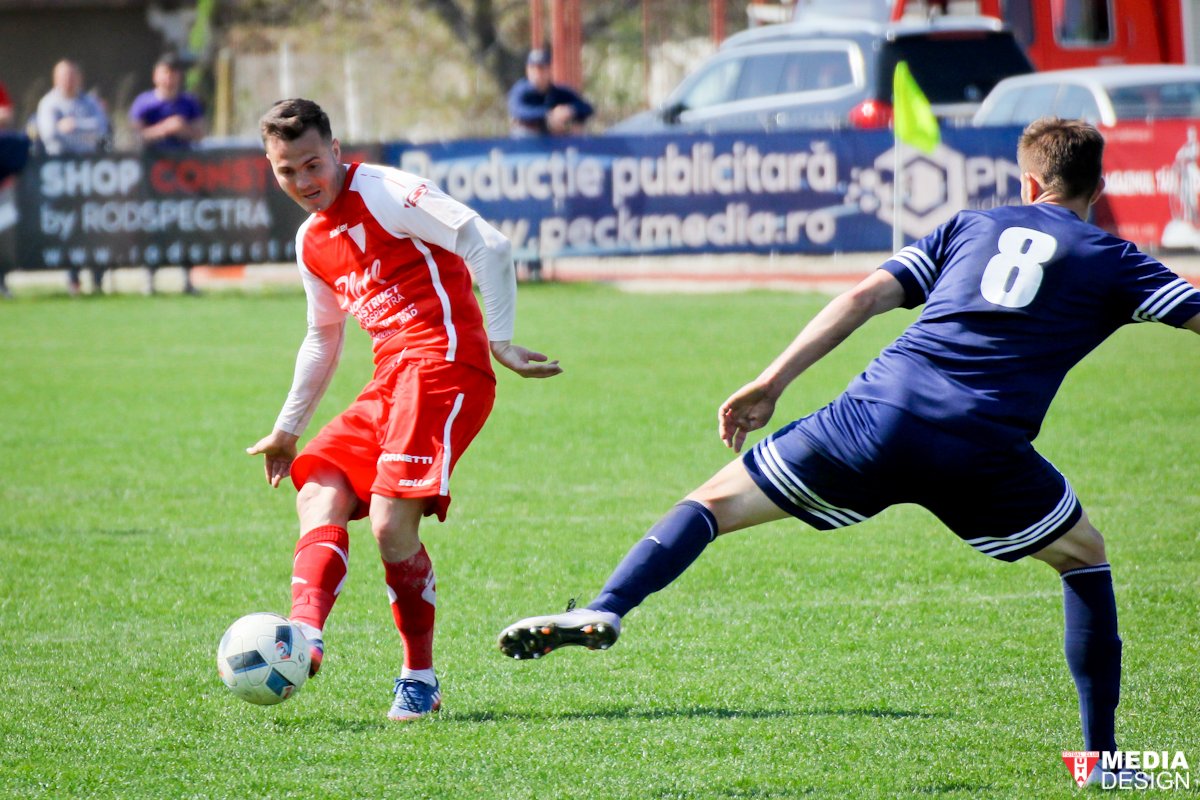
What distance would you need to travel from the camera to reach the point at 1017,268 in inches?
152

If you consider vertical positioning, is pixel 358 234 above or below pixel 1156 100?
below

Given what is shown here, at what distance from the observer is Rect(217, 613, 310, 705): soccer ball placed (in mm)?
4340

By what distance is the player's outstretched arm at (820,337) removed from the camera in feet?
12.7

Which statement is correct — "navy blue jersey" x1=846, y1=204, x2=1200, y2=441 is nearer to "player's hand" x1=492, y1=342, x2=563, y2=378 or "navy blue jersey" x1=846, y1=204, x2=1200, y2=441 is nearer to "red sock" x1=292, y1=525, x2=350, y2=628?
"player's hand" x1=492, y1=342, x2=563, y2=378

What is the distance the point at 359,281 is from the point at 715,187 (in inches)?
→ 498

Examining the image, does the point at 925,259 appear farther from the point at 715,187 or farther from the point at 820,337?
the point at 715,187

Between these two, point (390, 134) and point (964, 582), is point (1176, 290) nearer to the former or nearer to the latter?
point (964, 582)

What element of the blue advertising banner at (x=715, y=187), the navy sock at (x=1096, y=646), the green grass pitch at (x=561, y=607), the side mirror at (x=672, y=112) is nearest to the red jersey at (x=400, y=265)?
the green grass pitch at (x=561, y=607)

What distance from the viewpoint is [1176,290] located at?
12.6 feet

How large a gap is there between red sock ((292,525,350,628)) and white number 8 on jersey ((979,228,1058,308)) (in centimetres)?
203

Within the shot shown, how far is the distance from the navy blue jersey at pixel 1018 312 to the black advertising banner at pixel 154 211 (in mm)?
14415

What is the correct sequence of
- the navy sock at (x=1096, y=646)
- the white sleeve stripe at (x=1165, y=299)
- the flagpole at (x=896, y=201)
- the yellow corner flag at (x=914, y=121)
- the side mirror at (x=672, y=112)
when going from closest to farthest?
the white sleeve stripe at (x=1165, y=299) < the navy sock at (x=1096, y=646) < the yellow corner flag at (x=914, y=121) < the flagpole at (x=896, y=201) < the side mirror at (x=672, y=112)

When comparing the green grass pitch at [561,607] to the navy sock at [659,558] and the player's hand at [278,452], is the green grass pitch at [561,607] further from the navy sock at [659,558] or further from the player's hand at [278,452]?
the player's hand at [278,452]

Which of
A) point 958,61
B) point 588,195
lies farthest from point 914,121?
point 958,61
